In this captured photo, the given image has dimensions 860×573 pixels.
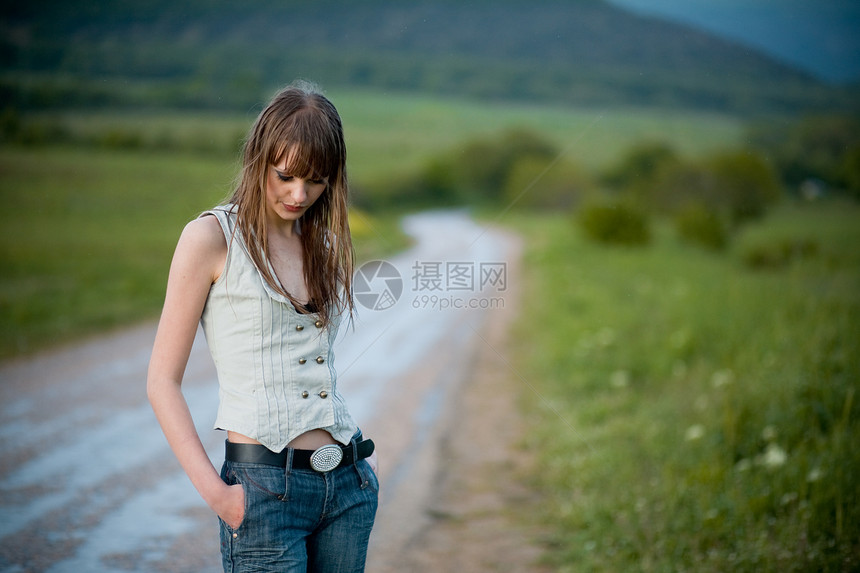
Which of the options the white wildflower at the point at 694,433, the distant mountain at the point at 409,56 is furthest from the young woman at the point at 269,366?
the distant mountain at the point at 409,56

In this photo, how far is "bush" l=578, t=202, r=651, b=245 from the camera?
14.0 meters

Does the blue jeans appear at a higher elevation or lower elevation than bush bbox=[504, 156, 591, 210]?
lower

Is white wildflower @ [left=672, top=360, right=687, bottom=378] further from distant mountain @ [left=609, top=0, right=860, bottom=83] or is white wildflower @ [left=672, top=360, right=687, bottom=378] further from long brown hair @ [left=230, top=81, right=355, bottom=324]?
long brown hair @ [left=230, top=81, right=355, bottom=324]

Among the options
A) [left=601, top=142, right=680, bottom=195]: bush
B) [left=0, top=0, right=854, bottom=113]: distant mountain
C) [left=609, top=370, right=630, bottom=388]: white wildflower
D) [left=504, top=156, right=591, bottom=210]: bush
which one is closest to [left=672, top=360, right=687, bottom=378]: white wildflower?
[left=609, top=370, right=630, bottom=388]: white wildflower

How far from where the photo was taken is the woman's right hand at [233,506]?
1.38 m

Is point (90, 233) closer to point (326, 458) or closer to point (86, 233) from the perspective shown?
point (86, 233)

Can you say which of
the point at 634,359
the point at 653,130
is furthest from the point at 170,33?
the point at 634,359

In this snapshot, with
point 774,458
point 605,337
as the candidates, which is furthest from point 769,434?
point 605,337

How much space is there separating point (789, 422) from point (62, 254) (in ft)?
46.6

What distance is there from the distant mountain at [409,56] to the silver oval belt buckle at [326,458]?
445 inches

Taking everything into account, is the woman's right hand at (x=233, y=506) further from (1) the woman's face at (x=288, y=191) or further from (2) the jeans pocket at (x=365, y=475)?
(1) the woman's face at (x=288, y=191)

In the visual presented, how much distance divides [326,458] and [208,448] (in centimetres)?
383

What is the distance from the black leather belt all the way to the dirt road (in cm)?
39

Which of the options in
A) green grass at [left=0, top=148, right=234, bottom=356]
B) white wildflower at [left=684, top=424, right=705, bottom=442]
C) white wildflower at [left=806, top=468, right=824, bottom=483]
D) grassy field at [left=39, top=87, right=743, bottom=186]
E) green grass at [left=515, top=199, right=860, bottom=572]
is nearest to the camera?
green grass at [left=515, top=199, right=860, bottom=572]
